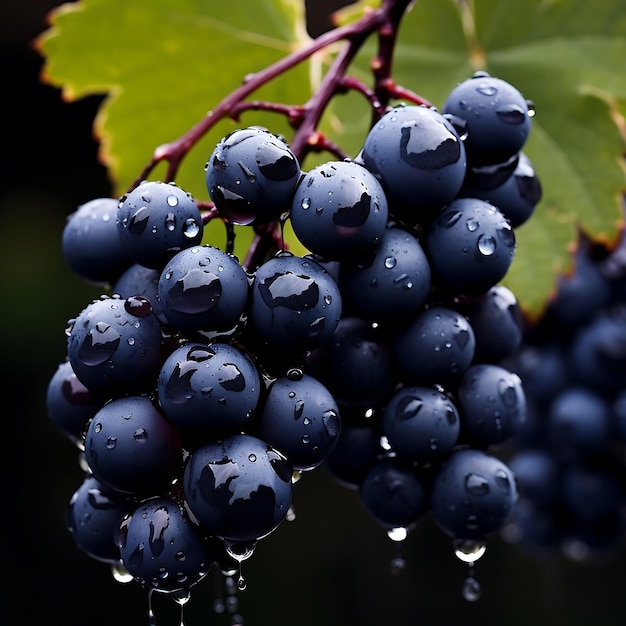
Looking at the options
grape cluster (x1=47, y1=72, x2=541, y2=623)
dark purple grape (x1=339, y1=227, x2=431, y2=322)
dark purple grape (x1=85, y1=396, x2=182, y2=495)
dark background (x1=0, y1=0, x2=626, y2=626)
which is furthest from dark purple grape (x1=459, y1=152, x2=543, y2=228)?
dark background (x1=0, y1=0, x2=626, y2=626)

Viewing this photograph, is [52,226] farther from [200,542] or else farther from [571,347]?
[200,542]

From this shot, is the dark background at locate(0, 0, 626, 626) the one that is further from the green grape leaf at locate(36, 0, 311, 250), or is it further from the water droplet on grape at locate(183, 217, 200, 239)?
the water droplet on grape at locate(183, 217, 200, 239)

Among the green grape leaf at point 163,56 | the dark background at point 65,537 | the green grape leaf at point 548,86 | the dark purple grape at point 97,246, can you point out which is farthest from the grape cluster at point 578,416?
the dark background at point 65,537

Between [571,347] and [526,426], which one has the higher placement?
[571,347]

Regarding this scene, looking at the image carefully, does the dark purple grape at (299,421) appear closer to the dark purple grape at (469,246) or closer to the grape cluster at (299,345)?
the grape cluster at (299,345)

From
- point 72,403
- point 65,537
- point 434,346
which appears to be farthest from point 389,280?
point 65,537

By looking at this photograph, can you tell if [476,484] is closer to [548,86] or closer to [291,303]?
[291,303]

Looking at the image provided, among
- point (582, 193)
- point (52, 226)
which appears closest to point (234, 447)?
point (582, 193)
